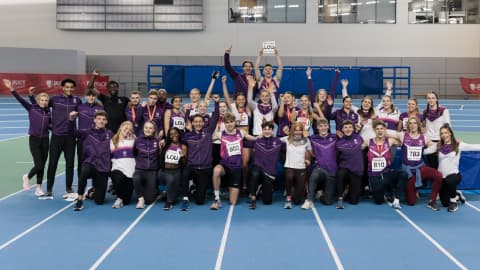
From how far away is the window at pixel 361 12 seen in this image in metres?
28.7

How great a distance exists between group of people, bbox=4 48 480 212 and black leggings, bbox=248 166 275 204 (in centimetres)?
1

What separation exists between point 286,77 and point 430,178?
19065mm

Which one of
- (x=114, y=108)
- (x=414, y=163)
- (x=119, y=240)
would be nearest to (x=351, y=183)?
(x=414, y=163)

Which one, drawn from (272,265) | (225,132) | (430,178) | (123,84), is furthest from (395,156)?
(123,84)

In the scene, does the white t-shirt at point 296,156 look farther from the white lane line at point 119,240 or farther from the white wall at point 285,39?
the white wall at point 285,39

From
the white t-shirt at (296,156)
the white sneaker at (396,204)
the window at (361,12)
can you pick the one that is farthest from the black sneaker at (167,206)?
the window at (361,12)

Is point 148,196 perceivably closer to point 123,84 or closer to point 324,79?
point 324,79

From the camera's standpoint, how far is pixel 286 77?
2622 cm

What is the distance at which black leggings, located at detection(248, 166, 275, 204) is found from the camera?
7.57 m

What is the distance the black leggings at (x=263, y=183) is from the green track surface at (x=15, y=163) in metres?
3.78

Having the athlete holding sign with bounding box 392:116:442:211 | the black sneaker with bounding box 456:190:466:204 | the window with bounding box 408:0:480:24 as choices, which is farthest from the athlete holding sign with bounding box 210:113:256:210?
the window with bounding box 408:0:480:24

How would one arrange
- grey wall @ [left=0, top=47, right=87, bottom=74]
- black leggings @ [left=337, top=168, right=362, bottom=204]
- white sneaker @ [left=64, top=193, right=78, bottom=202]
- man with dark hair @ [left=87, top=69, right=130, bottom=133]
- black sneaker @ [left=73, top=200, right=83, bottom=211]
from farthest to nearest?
1. grey wall @ [left=0, top=47, right=87, bottom=74]
2. man with dark hair @ [left=87, top=69, right=130, bottom=133]
3. white sneaker @ [left=64, top=193, right=78, bottom=202]
4. black leggings @ [left=337, top=168, right=362, bottom=204]
5. black sneaker @ [left=73, top=200, right=83, bottom=211]

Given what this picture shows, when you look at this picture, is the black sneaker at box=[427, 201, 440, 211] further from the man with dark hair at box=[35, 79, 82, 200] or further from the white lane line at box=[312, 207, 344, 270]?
the man with dark hair at box=[35, 79, 82, 200]

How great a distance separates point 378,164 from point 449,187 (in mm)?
1009
